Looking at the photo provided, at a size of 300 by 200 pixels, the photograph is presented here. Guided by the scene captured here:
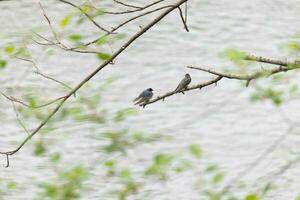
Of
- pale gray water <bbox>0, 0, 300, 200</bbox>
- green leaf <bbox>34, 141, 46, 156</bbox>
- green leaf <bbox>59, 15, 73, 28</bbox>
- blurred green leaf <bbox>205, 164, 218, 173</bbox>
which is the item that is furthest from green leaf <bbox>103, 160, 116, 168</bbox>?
pale gray water <bbox>0, 0, 300, 200</bbox>

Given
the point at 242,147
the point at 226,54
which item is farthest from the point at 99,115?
the point at 242,147

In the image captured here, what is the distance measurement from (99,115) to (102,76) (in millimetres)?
6488

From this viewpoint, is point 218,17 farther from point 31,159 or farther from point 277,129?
point 31,159

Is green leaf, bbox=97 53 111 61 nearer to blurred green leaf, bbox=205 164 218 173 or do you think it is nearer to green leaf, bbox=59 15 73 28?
green leaf, bbox=59 15 73 28

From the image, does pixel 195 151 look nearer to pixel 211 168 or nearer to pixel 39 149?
pixel 211 168

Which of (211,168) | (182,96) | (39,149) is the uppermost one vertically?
(182,96)

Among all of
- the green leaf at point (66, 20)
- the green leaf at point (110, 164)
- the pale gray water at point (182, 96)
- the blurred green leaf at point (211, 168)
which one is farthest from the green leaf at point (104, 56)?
the pale gray water at point (182, 96)

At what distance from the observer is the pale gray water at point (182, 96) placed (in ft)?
23.1

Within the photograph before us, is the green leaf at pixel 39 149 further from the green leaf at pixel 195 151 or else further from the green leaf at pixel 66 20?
the green leaf at pixel 195 151

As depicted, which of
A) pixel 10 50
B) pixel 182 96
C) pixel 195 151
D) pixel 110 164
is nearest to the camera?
pixel 195 151

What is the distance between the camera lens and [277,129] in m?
8.17

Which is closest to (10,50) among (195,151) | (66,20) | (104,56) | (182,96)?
(66,20)

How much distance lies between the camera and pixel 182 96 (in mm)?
8805

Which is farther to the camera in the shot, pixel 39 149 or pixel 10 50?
pixel 10 50
